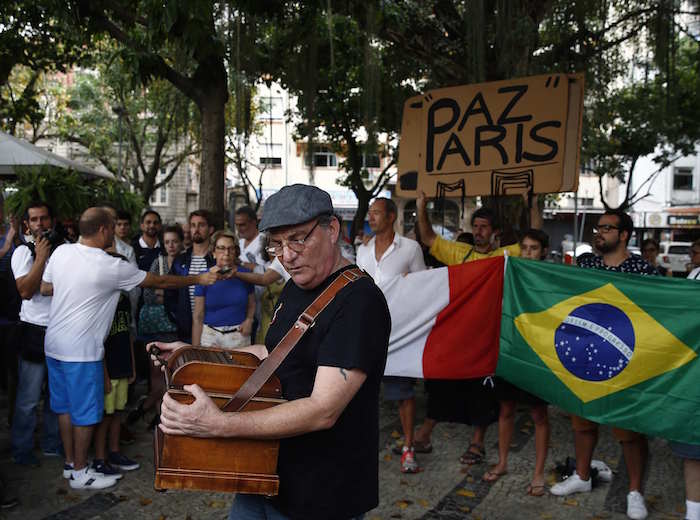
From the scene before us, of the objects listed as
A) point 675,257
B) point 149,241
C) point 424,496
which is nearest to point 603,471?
point 424,496

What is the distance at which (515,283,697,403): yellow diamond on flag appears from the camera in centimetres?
406

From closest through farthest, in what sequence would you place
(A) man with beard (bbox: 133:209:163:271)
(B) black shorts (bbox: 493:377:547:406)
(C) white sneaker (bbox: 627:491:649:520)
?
(C) white sneaker (bbox: 627:491:649:520) < (B) black shorts (bbox: 493:377:547:406) < (A) man with beard (bbox: 133:209:163:271)

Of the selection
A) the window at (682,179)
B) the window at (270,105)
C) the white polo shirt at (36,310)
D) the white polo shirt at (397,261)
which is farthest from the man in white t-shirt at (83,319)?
the window at (682,179)

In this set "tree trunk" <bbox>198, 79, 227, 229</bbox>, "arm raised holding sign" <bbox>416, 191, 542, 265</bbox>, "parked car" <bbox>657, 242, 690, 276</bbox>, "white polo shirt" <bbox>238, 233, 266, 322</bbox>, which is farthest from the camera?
"parked car" <bbox>657, 242, 690, 276</bbox>

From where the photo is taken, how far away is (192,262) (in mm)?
5629

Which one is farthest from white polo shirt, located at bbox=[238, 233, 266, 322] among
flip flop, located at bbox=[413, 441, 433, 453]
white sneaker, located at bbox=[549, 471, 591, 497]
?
white sneaker, located at bbox=[549, 471, 591, 497]

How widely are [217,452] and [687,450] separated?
3172 millimetres

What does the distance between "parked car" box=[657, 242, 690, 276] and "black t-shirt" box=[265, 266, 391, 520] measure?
1105 inches

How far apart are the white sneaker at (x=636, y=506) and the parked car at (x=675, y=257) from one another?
25271mm

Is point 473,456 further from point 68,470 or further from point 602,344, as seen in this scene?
point 68,470

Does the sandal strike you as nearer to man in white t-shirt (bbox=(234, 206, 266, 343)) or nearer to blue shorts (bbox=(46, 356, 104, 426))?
man in white t-shirt (bbox=(234, 206, 266, 343))

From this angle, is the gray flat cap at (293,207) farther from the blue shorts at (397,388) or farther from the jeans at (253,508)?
the blue shorts at (397,388)

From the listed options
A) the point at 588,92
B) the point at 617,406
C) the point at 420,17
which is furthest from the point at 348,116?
the point at 617,406

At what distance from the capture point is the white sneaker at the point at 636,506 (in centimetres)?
428
